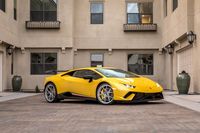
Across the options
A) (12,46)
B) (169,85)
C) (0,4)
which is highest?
(0,4)

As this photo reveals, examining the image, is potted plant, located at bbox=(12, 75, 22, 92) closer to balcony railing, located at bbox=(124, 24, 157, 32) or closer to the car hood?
balcony railing, located at bbox=(124, 24, 157, 32)

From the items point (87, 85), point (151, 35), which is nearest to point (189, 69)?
point (151, 35)

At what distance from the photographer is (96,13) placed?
104ft

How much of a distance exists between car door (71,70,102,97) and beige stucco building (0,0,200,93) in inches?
588

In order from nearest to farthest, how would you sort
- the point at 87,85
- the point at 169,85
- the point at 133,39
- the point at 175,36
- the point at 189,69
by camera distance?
the point at 87,85 → the point at 189,69 → the point at 175,36 → the point at 169,85 → the point at 133,39

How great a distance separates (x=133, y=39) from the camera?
1224 inches

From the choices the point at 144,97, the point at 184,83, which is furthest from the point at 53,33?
the point at 144,97

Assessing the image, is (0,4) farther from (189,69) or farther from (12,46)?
(189,69)

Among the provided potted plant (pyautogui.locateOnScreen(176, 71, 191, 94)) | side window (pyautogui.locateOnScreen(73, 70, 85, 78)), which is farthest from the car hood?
potted plant (pyautogui.locateOnScreen(176, 71, 191, 94))

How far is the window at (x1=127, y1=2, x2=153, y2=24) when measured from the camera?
103ft

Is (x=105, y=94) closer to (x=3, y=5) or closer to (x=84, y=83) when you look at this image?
(x=84, y=83)

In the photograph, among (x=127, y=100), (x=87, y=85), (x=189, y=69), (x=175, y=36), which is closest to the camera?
(x=127, y=100)

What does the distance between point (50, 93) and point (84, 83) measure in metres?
1.58

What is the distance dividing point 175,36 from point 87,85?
1179cm
